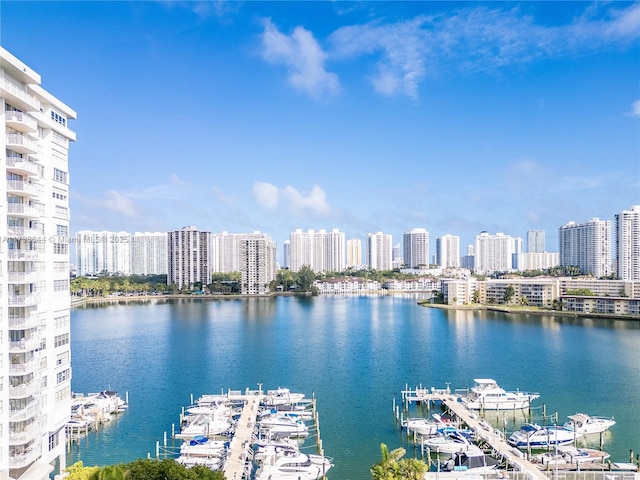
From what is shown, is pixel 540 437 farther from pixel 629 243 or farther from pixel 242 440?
pixel 629 243

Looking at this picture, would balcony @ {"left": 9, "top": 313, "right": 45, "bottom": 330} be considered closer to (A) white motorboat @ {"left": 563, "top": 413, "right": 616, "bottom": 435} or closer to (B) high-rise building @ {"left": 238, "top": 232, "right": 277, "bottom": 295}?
(A) white motorboat @ {"left": 563, "top": 413, "right": 616, "bottom": 435}

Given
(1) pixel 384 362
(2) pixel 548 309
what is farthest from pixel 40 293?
(2) pixel 548 309

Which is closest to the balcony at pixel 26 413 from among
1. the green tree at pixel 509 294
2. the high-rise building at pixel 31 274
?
the high-rise building at pixel 31 274

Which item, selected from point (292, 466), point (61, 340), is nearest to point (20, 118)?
point (61, 340)

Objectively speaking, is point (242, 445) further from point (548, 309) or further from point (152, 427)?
point (548, 309)

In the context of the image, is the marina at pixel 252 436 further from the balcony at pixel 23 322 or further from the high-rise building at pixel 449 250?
the high-rise building at pixel 449 250
